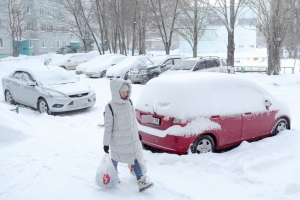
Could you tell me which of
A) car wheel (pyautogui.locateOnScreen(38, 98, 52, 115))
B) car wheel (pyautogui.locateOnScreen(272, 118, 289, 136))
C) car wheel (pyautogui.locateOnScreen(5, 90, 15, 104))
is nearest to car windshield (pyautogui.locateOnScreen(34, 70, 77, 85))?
A: car wheel (pyautogui.locateOnScreen(38, 98, 52, 115))

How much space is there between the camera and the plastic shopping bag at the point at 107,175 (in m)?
4.05

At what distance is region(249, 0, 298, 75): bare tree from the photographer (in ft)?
57.4

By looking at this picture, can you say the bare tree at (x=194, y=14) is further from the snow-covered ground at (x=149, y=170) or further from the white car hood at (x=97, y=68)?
the snow-covered ground at (x=149, y=170)

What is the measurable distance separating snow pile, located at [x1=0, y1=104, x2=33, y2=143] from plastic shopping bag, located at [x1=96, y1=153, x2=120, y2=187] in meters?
3.22

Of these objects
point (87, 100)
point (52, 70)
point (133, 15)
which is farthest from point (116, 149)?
→ point (133, 15)

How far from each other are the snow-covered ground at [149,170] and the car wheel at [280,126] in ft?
0.56

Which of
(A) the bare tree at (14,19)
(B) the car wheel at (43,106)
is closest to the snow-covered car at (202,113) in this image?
(B) the car wheel at (43,106)

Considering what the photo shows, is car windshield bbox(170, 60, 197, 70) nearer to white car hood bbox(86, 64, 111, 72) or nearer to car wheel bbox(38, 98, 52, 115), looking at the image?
white car hood bbox(86, 64, 111, 72)

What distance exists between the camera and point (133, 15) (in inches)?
1248

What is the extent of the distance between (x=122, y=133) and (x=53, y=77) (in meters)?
7.10

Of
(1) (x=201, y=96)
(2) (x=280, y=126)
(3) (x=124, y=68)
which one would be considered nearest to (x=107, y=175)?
(1) (x=201, y=96)

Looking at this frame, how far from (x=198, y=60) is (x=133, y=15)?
18937mm

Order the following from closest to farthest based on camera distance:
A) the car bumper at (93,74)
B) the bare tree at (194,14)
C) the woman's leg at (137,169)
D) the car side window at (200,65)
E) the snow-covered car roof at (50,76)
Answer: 1. the woman's leg at (137,169)
2. the snow-covered car roof at (50,76)
3. the car side window at (200,65)
4. the car bumper at (93,74)
5. the bare tree at (194,14)

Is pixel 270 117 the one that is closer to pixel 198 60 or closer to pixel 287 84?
pixel 198 60
